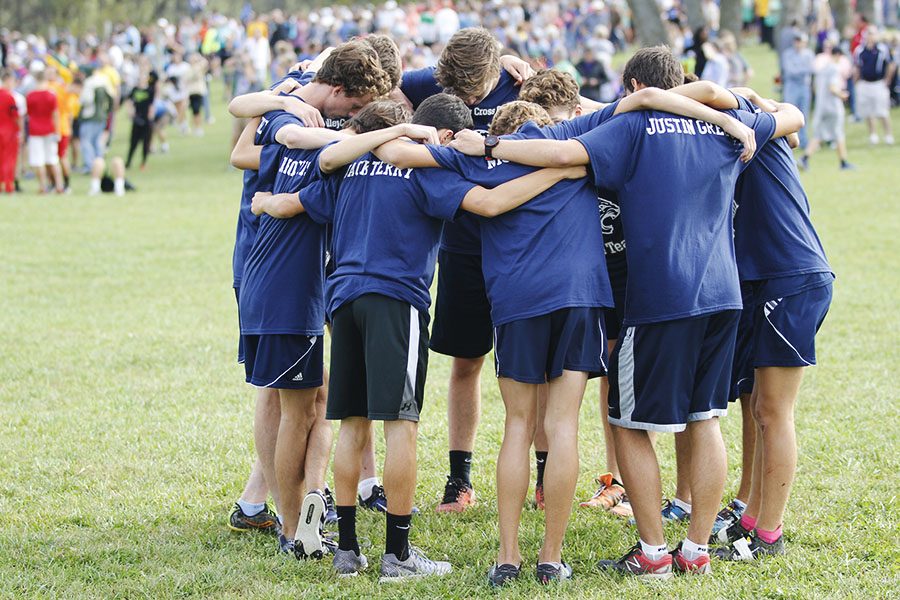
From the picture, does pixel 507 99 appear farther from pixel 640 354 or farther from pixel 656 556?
pixel 656 556

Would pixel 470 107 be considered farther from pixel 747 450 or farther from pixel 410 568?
pixel 410 568

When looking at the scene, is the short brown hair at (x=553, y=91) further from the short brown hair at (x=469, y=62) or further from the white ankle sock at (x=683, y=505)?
the white ankle sock at (x=683, y=505)

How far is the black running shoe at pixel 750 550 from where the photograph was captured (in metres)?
4.99

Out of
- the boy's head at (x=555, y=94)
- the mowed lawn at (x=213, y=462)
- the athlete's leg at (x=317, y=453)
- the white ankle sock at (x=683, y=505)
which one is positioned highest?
the boy's head at (x=555, y=94)

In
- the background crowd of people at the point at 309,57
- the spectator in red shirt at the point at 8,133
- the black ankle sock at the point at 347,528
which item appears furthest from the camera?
the background crowd of people at the point at 309,57

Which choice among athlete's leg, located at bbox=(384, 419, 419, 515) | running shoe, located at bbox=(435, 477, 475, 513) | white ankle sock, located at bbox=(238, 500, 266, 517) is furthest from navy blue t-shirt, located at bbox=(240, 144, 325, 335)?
running shoe, located at bbox=(435, 477, 475, 513)

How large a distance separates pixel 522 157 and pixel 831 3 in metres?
29.4

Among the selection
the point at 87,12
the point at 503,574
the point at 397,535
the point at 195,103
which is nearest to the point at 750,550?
the point at 503,574

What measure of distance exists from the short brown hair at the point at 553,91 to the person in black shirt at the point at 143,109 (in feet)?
64.0

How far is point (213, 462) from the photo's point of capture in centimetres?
671

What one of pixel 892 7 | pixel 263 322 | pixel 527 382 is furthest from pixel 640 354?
pixel 892 7

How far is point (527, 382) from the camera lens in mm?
4734

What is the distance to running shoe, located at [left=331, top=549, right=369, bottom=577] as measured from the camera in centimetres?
494

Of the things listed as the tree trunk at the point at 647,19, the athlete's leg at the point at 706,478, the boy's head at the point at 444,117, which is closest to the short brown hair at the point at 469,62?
the boy's head at the point at 444,117
